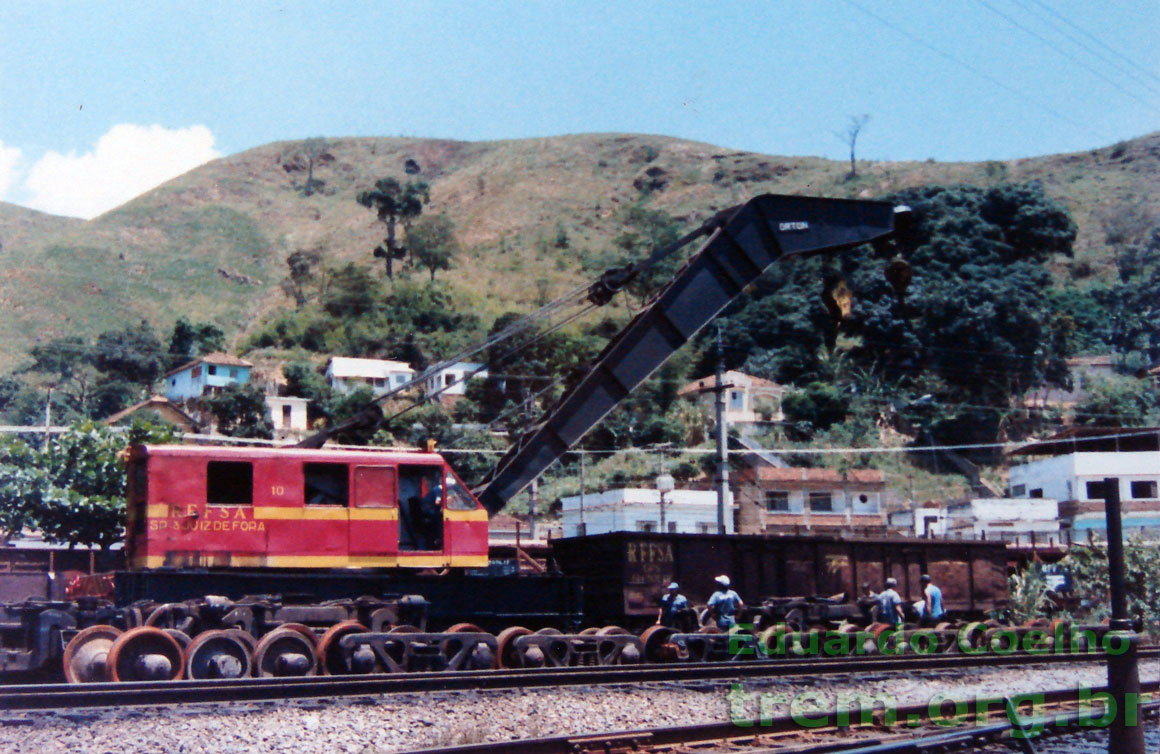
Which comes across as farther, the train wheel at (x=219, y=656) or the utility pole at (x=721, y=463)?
the utility pole at (x=721, y=463)

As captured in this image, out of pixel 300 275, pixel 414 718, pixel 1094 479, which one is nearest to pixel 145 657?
pixel 414 718

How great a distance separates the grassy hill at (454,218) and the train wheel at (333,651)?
295 ft

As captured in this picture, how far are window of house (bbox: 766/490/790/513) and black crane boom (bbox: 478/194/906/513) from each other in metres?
38.6

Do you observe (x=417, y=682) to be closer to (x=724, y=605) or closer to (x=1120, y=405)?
(x=724, y=605)

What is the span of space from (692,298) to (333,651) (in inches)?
318

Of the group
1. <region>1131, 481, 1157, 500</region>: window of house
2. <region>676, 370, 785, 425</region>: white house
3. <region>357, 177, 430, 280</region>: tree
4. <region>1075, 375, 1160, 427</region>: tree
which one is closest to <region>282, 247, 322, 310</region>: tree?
<region>357, 177, 430, 280</region>: tree

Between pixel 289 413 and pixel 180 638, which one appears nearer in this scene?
pixel 180 638

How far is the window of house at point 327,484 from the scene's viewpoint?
49.9 ft

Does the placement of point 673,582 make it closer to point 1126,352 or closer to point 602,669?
point 602,669

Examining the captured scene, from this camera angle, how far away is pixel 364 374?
80.6m

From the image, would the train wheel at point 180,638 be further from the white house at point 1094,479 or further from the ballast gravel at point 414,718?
the white house at point 1094,479

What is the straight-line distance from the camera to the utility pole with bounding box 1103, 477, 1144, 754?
300 inches

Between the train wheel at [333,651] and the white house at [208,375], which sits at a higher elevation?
the white house at [208,375]

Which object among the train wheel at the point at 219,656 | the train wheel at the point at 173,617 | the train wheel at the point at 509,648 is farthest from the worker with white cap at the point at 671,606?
the train wheel at the point at 173,617
